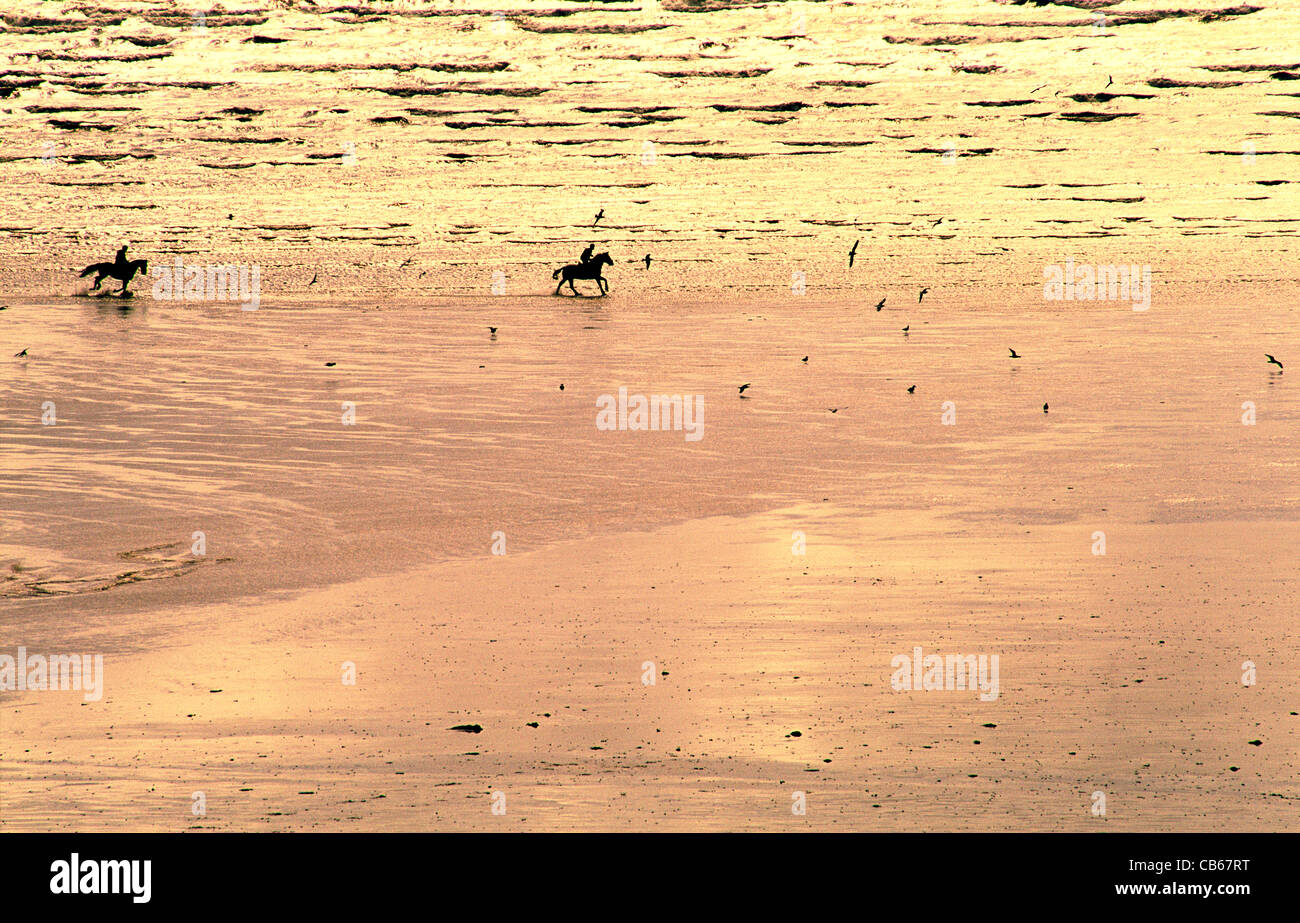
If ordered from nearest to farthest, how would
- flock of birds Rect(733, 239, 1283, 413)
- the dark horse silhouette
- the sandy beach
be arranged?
the sandy beach, flock of birds Rect(733, 239, 1283, 413), the dark horse silhouette

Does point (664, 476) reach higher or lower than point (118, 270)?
lower

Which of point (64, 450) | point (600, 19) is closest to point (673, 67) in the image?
point (600, 19)

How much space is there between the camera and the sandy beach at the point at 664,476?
216 inches

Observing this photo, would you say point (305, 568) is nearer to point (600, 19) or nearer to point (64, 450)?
point (64, 450)

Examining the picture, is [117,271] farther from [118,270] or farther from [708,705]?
[708,705]

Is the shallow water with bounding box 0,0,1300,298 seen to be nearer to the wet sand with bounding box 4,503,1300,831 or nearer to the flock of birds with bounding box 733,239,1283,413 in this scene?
the flock of birds with bounding box 733,239,1283,413

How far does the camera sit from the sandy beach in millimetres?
5480

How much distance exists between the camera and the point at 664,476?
10.9m

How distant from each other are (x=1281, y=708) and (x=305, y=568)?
5107 millimetres

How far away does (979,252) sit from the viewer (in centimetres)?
2692

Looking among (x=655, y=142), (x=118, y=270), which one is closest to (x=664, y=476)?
(x=118, y=270)

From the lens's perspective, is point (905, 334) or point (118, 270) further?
point (118, 270)

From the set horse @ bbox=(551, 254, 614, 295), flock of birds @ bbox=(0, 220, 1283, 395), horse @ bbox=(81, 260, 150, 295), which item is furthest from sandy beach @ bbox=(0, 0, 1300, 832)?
horse @ bbox=(81, 260, 150, 295)

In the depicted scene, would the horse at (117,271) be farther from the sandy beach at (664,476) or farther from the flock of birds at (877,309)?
the flock of birds at (877,309)
